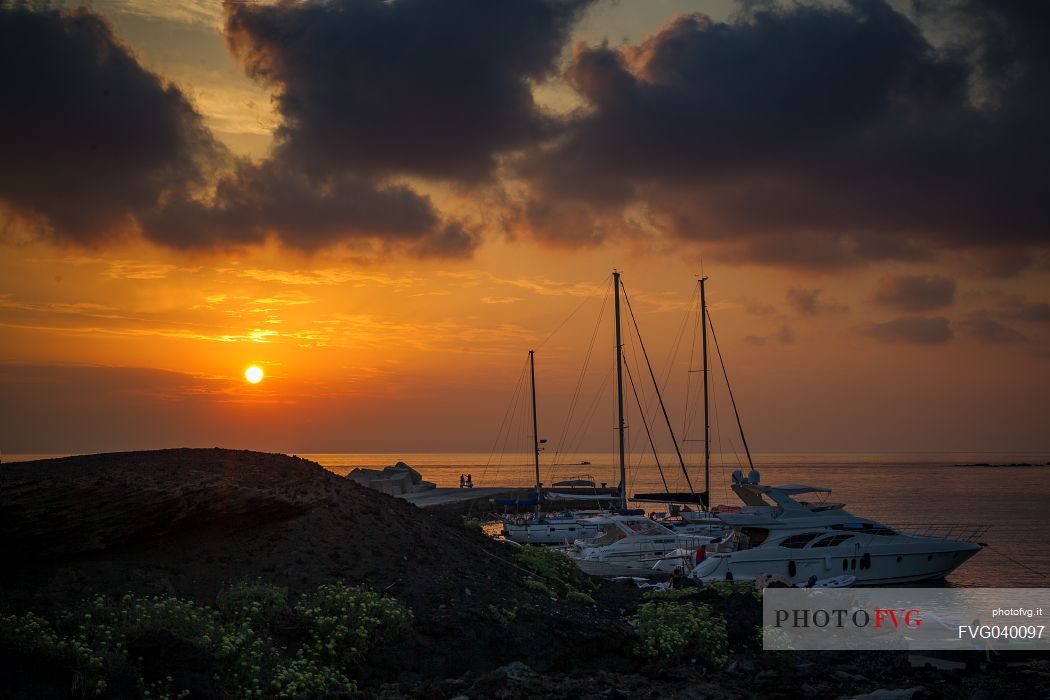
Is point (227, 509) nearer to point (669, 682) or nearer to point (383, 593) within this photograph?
point (383, 593)

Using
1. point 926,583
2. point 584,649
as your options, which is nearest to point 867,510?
point 926,583

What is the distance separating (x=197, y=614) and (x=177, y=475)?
3.61m

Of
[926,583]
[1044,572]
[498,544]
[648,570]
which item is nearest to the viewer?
[498,544]

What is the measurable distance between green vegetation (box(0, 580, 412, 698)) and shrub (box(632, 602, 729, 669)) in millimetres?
4114

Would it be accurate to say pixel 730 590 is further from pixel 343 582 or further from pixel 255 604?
pixel 255 604

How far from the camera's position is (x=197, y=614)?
11344 mm

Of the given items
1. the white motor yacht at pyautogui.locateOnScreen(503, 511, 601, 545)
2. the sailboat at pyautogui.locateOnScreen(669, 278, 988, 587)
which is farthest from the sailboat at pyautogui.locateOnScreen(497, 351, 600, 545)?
the sailboat at pyautogui.locateOnScreen(669, 278, 988, 587)

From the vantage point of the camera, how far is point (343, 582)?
→ 13703 mm

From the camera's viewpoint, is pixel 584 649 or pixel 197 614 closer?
pixel 197 614

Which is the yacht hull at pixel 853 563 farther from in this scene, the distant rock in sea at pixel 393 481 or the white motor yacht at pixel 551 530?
the distant rock in sea at pixel 393 481

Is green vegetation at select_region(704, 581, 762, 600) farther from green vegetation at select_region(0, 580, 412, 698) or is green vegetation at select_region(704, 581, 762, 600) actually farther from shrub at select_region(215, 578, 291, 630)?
shrub at select_region(215, 578, 291, 630)

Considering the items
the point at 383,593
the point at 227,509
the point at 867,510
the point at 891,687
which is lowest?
the point at 867,510

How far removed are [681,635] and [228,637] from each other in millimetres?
7294

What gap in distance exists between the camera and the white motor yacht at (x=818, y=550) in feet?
99.5
